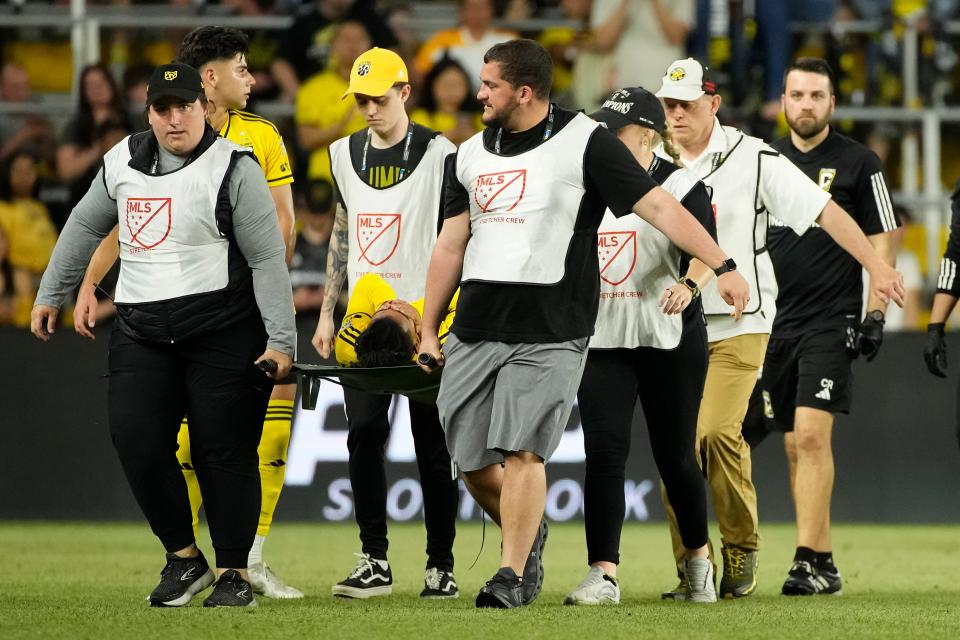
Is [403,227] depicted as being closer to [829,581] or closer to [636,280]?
[636,280]

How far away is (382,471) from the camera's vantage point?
7.51 metres

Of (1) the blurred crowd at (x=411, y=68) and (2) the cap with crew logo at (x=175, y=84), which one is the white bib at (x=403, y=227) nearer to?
(2) the cap with crew logo at (x=175, y=84)

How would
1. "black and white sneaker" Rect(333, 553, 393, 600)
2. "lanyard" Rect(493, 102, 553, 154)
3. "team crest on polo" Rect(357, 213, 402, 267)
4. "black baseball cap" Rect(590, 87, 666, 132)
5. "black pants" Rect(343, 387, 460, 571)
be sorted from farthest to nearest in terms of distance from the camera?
"team crest on polo" Rect(357, 213, 402, 267)
"black pants" Rect(343, 387, 460, 571)
"black and white sneaker" Rect(333, 553, 393, 600)
"black baseball cap" Rect(590, 87, 666, 132)
"lanyard" Rect(493, 102, 553, 154)

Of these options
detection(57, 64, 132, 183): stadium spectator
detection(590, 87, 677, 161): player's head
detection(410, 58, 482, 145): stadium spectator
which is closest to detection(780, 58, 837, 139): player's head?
detection(590, 87, 677, 161): player's head

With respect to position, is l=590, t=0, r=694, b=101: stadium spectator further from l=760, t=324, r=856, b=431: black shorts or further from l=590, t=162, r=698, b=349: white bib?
l=590, t=162, r=698, b=349: white bib

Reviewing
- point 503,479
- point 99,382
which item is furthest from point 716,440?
point 99,382

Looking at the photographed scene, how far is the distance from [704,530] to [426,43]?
8323 mm

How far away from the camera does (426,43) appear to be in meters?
14.6

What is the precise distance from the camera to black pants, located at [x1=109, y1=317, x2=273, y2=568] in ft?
21.0

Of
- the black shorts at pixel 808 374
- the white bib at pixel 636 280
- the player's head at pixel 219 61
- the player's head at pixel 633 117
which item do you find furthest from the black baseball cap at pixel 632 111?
the black shorts at pixel 808 374

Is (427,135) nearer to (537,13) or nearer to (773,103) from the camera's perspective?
(773,103)

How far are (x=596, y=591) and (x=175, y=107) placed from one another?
2.66m

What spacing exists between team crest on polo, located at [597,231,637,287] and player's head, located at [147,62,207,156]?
1832mm

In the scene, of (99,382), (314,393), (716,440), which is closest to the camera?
(314,393)
